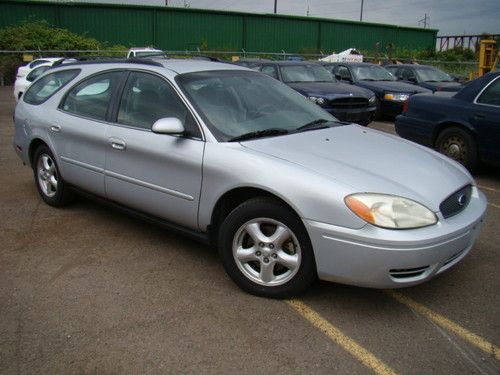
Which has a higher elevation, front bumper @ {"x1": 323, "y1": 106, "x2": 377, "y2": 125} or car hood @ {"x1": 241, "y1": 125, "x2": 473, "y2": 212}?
car hood @ {"x1": 241, "y1": 125, "x2": 473, "y2": 212}

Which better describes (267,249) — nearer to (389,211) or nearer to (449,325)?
(389,211)

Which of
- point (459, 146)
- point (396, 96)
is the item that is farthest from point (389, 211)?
point (396, 96)

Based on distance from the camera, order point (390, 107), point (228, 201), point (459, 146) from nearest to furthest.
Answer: point (228, 201) < point (459, 146) < point (390, 107)

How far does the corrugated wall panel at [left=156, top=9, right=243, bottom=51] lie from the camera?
3359 cm

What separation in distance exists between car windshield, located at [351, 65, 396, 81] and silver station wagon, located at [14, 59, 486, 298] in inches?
388

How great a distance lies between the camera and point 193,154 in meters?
3.79

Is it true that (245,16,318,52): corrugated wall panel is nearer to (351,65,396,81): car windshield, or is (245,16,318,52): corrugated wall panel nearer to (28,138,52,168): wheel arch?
(351,65,396,81): car windshield

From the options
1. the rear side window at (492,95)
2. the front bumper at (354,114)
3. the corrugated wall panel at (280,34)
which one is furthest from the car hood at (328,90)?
the corrugated wall panel at (280,34)

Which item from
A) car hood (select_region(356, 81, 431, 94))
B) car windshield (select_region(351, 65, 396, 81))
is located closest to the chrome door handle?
car hood (select_region(356, 81, 431, 94))

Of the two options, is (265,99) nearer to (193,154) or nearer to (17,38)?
(193,154)

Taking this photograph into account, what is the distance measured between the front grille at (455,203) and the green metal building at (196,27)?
3170 cm

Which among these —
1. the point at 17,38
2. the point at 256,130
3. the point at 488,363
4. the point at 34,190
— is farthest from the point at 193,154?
the point at 17,38

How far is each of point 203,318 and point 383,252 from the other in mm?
1183

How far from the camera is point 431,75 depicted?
614 inches
